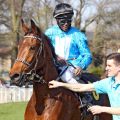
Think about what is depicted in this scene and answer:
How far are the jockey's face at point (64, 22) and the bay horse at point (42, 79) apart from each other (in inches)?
18.1

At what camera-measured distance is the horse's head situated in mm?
5758

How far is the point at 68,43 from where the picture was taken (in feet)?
22.4

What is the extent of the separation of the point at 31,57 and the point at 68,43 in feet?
3.50

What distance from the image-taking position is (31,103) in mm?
6406

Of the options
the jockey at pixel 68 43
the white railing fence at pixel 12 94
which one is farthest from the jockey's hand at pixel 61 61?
the white railing fence at pixel 12 94

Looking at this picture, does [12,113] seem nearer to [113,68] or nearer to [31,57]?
[31,57]

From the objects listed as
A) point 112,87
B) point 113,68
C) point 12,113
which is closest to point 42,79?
point 112,87

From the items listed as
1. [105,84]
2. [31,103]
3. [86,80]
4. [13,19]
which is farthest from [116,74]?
[13,19]

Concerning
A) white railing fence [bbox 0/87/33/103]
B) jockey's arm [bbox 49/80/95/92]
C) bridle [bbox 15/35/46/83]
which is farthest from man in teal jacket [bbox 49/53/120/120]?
white railing fence [bbox 0/87/33/103]

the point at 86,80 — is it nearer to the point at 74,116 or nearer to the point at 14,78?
the point at 74,116

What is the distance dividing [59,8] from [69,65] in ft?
3.03

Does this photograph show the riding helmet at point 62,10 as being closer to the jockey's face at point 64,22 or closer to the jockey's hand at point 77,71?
the jockey's face at point 64,22

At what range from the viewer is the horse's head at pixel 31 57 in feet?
18.9

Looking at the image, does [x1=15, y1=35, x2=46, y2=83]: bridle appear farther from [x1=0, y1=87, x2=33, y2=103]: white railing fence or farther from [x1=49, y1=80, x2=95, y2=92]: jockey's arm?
[x1=0, y1=87, x2=33, y2=103]: white railing fence
